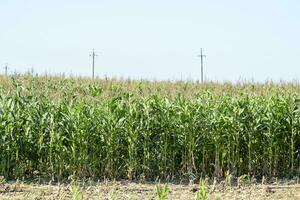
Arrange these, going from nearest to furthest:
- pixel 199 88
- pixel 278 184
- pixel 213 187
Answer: pixel 213 187
pixel 278 184
pixel 199 88

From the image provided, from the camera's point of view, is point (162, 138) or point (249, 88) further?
point (249, 88)

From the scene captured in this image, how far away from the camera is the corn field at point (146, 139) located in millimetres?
7340

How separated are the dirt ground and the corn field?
0.46 m

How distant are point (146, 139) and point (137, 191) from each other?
3.97 feet

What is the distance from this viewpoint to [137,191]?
21.1 feet

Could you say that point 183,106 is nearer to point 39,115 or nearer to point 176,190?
point 176,190

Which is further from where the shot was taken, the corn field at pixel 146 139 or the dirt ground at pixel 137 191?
the corn field at pixel 146 139

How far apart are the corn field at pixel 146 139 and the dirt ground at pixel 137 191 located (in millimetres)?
457

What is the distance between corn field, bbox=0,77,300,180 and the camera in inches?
289

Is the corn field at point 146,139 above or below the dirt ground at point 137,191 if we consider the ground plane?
above

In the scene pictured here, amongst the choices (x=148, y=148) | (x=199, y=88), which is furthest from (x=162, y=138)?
(x=199, y=88)

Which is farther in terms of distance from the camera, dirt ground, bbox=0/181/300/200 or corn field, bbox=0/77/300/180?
corn field, bbox=0/77/300/180

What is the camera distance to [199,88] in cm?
1744

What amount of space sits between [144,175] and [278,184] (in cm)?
200
